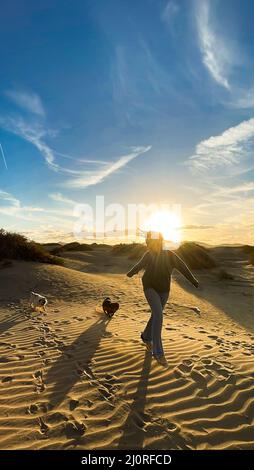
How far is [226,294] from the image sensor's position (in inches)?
683

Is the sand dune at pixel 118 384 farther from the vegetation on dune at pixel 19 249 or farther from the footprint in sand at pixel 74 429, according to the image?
the vegetation on dune at pixel 19 249

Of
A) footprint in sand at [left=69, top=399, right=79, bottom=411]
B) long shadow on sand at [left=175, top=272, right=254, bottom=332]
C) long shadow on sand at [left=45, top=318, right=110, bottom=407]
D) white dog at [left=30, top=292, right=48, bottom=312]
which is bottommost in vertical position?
long shadow on sand at [left=175, top=272, right=254, bottom=332]

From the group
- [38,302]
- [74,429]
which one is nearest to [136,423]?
[74,429]

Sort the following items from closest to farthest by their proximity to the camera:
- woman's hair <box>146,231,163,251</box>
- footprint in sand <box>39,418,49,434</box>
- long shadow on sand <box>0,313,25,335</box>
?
1. footprint in sand <box>39,418,49,434</box>
2. woman's hair <box>146,231,163,251</box>
3. long shadow on sand <box>0,313,25,335</box>

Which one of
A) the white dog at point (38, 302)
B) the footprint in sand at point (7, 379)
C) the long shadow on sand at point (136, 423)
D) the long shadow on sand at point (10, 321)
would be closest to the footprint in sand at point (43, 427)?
the long shadow on sand at point (136, 423)

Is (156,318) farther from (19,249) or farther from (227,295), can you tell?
(19,249)

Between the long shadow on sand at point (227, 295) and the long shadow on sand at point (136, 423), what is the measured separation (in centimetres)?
692

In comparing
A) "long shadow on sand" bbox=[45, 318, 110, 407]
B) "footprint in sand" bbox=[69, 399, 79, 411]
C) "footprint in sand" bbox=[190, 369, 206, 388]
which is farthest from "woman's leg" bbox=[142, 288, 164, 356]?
"footprint in sand" bbox=[69, 399, 79, 411]

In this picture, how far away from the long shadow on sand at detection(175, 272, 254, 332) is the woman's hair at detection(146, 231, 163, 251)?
640 centimetres

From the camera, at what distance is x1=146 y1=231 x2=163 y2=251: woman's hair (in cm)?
634

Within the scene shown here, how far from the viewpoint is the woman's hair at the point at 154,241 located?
6336mm

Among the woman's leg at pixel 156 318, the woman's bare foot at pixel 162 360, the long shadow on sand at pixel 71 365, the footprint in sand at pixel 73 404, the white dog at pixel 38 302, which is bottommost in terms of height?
the footprint in sand at pixel 73 404

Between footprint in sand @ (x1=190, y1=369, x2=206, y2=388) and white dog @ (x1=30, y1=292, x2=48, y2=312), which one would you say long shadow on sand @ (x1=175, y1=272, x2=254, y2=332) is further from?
white dog @ (x1=30, y1=292, x2=48, y2=312)
